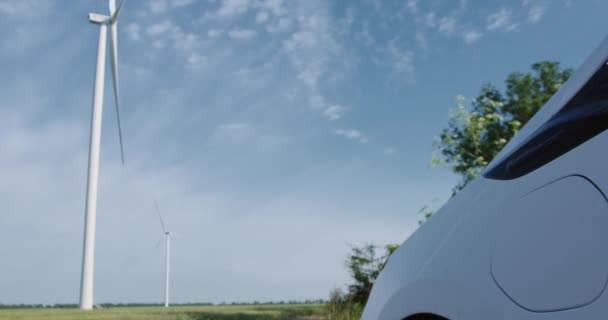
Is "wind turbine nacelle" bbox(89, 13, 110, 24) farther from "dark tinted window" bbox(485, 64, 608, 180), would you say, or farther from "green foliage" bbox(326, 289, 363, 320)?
"dark tinted window" bbox(485, 64, 608, 180)

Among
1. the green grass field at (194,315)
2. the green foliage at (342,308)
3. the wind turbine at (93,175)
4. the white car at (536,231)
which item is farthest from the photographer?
the wind turbine at (93,175)

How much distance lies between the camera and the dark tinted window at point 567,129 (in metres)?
1.38

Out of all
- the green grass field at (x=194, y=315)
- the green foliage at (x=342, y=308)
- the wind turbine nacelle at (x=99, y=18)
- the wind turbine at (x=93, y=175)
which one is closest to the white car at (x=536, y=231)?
the green foliage at (x=342, y=308)

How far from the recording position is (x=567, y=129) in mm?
1447

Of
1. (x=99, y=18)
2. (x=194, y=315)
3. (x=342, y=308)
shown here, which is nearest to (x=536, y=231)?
(x=342, y=308)

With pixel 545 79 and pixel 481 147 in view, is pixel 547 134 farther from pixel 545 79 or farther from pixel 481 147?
A: pixel 545 79

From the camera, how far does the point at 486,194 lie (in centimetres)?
168

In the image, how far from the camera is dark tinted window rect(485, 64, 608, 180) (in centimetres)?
138

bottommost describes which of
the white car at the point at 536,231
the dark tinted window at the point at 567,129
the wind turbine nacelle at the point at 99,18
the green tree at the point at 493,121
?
the white car at the point at 536,231

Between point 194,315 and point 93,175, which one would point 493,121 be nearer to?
point 194,315

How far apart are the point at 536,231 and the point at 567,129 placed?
0.82 feet

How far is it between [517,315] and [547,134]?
44cm

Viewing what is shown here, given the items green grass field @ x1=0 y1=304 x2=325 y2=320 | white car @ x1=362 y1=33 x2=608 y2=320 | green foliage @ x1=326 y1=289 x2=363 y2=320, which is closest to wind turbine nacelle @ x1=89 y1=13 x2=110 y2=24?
green grass field @ x1=0 y1=304 x2=325 y2=320

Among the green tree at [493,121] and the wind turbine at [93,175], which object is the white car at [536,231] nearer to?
the green tree at [493,121]
